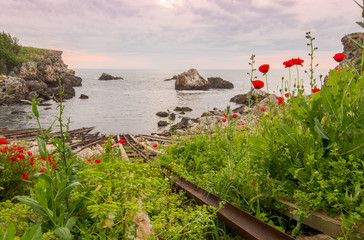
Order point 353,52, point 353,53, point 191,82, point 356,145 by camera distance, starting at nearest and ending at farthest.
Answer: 1. point 356,145
2. point 353,53
3. point 353,52
4. point 191,82

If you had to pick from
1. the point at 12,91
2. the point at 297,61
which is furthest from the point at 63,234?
the point at 12,91

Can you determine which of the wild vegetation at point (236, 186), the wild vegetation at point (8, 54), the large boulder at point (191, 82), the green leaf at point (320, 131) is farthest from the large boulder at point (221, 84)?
the green leaf at point (320, 131)

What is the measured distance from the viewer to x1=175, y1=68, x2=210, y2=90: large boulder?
71.7 meters

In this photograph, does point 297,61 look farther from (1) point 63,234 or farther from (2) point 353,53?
(2) point 353,53

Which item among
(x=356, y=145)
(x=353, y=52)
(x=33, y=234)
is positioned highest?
(x=353, y=52)

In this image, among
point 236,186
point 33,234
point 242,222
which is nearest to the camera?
point 33,234

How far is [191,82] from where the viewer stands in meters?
72.2

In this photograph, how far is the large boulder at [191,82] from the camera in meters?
71.7

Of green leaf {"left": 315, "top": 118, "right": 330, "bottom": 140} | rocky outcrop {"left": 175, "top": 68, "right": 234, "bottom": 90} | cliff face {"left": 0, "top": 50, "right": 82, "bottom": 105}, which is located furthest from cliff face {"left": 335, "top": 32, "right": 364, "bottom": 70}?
cliff face {"left": 0, "top": 50, "right": 82, "bottom": 105}

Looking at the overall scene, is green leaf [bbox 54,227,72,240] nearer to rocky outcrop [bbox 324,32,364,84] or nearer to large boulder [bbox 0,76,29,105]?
rocky outcrop [bbox 324,32,364,84]

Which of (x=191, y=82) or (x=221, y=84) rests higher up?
(x=191, y=82)

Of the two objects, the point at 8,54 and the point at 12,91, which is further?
the point at 8,54

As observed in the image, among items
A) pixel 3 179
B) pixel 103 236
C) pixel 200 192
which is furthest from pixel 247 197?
pixel 3 179

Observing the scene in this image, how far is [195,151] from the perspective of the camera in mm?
5340
